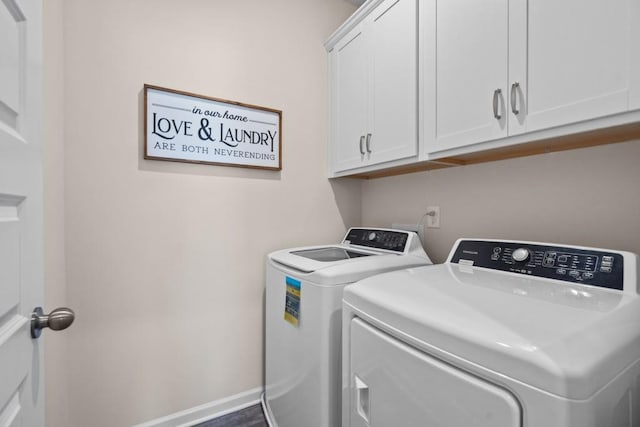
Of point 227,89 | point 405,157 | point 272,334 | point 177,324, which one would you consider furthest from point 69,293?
point 405,157

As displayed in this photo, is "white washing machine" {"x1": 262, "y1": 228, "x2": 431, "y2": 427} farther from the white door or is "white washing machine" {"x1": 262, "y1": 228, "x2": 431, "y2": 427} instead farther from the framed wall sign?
the white door

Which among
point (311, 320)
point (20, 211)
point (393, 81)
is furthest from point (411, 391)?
point (393, 81)

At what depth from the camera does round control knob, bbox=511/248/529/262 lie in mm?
1077

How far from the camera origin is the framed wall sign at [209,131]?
1.53m

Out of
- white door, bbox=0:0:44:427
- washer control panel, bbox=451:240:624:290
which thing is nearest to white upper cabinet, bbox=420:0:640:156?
washer control panel, bbox=451:240:624:290

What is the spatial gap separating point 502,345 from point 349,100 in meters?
1.63

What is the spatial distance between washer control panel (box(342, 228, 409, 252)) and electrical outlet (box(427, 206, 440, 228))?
0.68 ft

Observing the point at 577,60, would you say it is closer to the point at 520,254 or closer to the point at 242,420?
the point at 520,254

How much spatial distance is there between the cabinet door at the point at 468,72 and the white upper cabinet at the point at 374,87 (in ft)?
0.39

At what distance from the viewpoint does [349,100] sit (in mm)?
1868

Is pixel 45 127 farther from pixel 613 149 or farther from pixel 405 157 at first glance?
pixel 613 149

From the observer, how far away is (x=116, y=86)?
145 centimetres

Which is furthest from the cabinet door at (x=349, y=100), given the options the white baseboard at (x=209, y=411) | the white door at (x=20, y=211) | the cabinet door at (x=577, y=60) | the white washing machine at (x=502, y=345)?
the white baseboard at (x=209, y=411)

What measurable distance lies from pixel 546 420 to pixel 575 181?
1.04m
